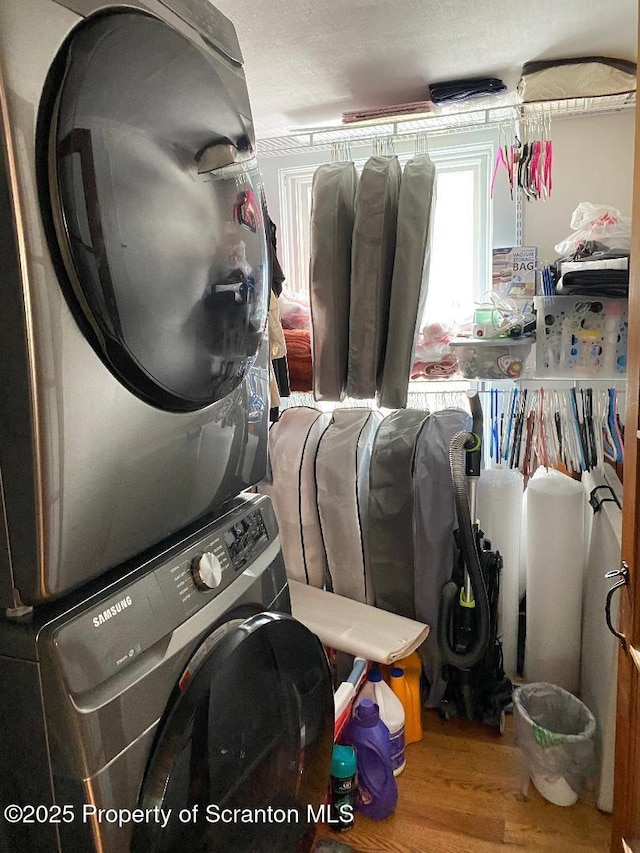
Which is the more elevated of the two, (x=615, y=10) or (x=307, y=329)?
(x=615, y=10)

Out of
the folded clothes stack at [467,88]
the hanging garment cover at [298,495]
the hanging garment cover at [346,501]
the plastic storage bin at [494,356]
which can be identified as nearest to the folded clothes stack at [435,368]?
the plastic storage bin at [494,356]

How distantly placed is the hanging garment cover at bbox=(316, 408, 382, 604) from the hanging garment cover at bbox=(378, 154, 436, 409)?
10.0 inches

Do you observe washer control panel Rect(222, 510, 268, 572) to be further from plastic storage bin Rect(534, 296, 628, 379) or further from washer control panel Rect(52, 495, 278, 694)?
plastic storage bin Rect(534, 296, 628, 379)

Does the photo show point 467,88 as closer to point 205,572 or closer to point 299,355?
point 299,355

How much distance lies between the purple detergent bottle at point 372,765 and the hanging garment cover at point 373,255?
3.22 feet

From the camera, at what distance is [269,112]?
2.09m

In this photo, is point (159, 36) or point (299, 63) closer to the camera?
point (159, 36)

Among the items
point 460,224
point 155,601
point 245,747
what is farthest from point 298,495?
point 460,224

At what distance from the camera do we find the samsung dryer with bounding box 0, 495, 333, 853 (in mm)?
667

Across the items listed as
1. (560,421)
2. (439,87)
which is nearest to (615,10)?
(439,87)

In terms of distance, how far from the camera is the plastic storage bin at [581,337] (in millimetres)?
1671

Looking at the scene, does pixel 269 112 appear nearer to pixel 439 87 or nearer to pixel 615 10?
pixel 439 87

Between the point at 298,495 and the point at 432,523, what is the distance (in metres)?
0.42

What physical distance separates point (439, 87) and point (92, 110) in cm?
158
